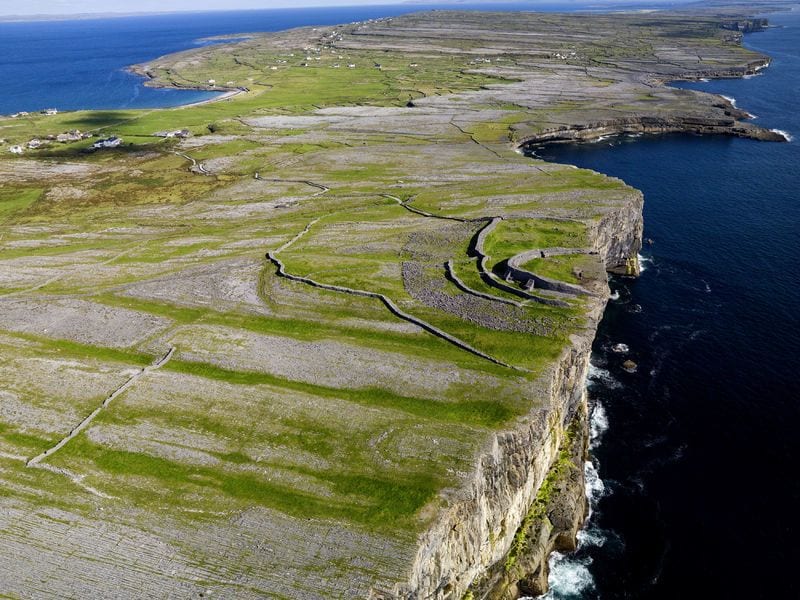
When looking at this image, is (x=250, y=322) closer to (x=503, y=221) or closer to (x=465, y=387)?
(x=465, y=387)

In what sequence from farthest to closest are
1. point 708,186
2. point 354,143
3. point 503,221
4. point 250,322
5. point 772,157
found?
1. point 354,143
2. point 772,157
3. point 708,186
4. point 503,221
5. point 250,322

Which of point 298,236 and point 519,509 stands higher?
point 298,236

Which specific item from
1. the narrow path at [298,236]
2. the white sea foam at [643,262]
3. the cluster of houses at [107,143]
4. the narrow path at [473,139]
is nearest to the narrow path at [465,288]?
the narrow path at [298,236]

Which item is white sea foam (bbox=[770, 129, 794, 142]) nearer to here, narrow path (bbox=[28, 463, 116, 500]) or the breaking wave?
the breaking wave

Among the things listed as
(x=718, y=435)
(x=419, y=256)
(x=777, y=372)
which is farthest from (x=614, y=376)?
(x=419, y=256)

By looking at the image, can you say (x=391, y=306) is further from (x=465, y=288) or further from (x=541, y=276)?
(x=541, y=276)

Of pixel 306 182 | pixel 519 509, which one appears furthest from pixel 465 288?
pixel 306 182
